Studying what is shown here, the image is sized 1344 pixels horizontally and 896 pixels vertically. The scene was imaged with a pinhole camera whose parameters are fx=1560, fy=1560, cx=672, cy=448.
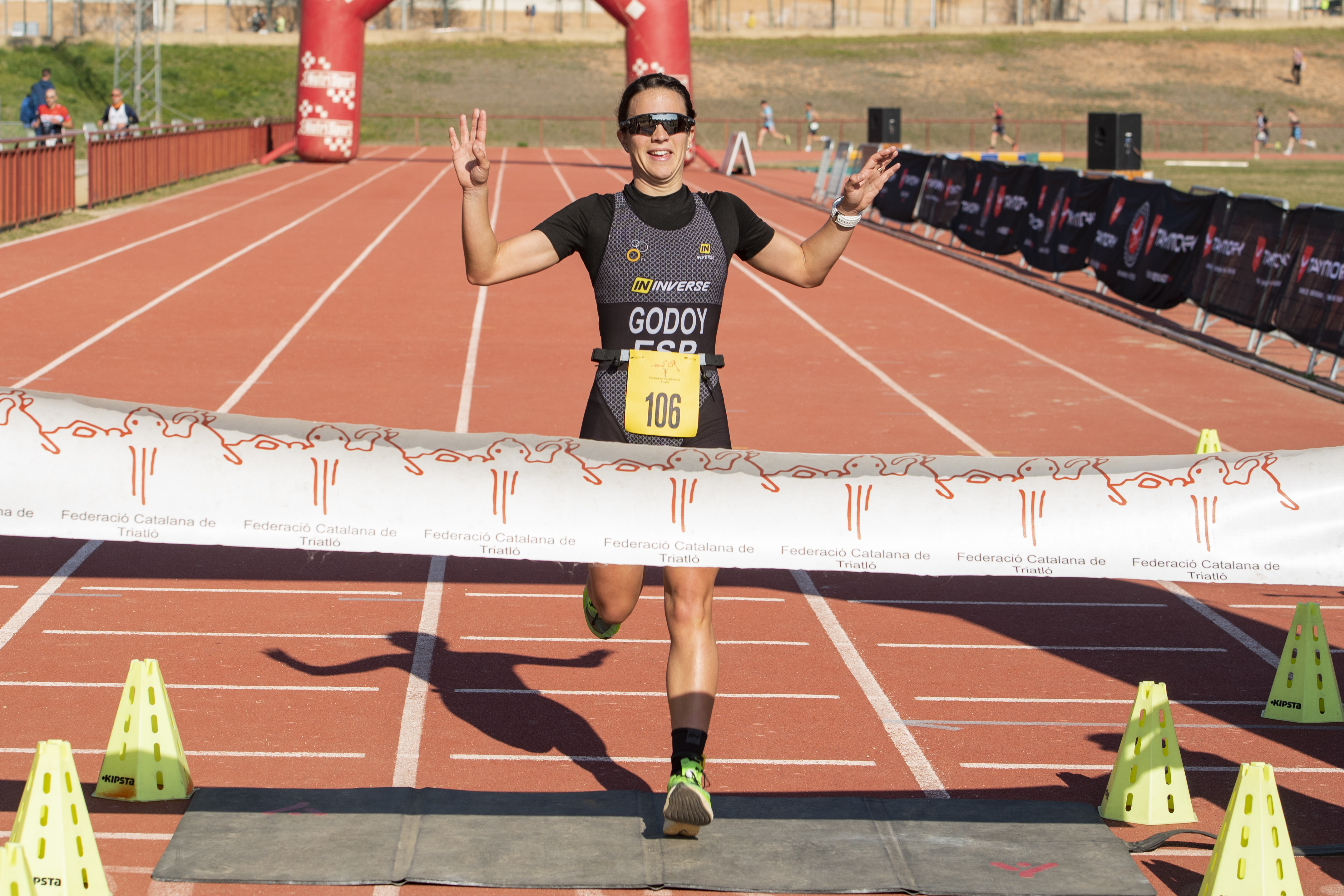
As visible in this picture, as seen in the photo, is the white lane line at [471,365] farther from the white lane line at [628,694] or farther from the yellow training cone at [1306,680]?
the yellow training cone at [1306,680]

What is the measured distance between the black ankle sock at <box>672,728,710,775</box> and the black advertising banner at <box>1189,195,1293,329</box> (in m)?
11.8

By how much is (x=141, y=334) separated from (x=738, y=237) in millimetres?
11561

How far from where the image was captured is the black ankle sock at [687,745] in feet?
14.2

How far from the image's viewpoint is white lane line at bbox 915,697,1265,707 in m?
5.99

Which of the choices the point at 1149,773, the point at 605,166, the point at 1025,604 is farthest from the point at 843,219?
the point at 605,166

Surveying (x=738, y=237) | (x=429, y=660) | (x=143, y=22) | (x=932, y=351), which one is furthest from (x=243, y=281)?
(x=143, y=22)

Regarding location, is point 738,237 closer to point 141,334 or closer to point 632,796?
point 632,796

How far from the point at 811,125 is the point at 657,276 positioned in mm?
57915

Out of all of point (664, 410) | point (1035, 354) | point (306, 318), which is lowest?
point (1035, 354)

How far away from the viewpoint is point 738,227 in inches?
190

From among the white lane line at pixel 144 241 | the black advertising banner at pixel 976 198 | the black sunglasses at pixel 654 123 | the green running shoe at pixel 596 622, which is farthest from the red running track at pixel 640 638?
the black advertising banner at pixel 976 198

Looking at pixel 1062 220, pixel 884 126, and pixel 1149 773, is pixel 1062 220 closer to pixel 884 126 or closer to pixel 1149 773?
pixel 884 126

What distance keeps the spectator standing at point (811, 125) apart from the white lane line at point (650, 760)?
55249mm

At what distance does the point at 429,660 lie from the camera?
20.9 ft
